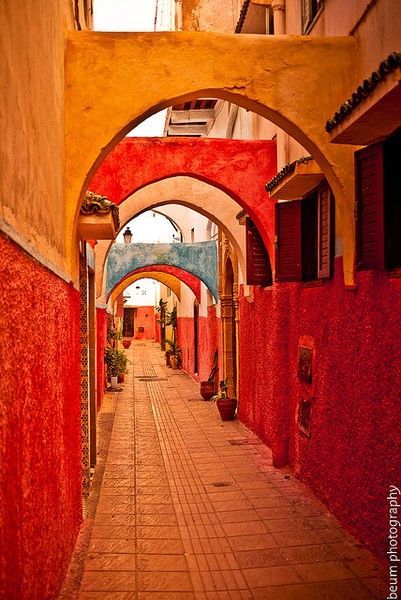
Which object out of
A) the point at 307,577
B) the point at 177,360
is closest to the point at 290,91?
the point at 307,577

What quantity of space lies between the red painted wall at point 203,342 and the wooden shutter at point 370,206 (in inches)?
435

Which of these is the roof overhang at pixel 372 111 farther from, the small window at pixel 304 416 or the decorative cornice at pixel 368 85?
the small window at pixel 304 416

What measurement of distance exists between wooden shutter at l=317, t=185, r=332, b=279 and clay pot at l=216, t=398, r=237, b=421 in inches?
253

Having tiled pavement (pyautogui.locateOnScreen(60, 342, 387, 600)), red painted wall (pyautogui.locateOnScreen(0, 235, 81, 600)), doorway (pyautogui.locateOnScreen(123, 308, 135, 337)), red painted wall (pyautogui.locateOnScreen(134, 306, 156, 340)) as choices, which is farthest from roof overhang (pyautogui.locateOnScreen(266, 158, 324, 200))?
doorway (pyautogui.locateOnScreen(123, 308, 135, 337))

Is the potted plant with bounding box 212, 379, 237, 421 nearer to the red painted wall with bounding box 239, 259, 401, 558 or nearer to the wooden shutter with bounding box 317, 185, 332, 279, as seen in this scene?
the red painted wall with bounding box 239, 259, 401, 558

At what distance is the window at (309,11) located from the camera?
7.82 meters

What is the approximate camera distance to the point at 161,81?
627 cm

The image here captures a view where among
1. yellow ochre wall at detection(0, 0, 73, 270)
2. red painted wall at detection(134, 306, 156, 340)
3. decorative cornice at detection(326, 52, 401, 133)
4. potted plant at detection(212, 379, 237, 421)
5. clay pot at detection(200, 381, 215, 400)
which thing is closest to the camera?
yellow ochre wall at detection(0, 0, 73, 270)

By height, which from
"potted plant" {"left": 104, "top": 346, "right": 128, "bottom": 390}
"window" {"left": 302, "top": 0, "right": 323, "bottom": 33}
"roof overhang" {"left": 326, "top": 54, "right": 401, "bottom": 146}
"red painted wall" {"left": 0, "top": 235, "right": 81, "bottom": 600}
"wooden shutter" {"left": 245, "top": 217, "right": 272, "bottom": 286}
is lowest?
"potted plant" {"left": 104, "top": 346, "right": 128, "bottom": 390}

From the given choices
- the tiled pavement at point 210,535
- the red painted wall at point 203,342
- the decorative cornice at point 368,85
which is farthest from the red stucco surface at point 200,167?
the red painted wall at point 203,342

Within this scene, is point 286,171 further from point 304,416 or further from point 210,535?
point 210,535

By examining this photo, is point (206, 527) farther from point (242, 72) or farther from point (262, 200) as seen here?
point (262, 200)

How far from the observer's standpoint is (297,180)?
7449 mm

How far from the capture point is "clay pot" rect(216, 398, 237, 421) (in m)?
13.7
